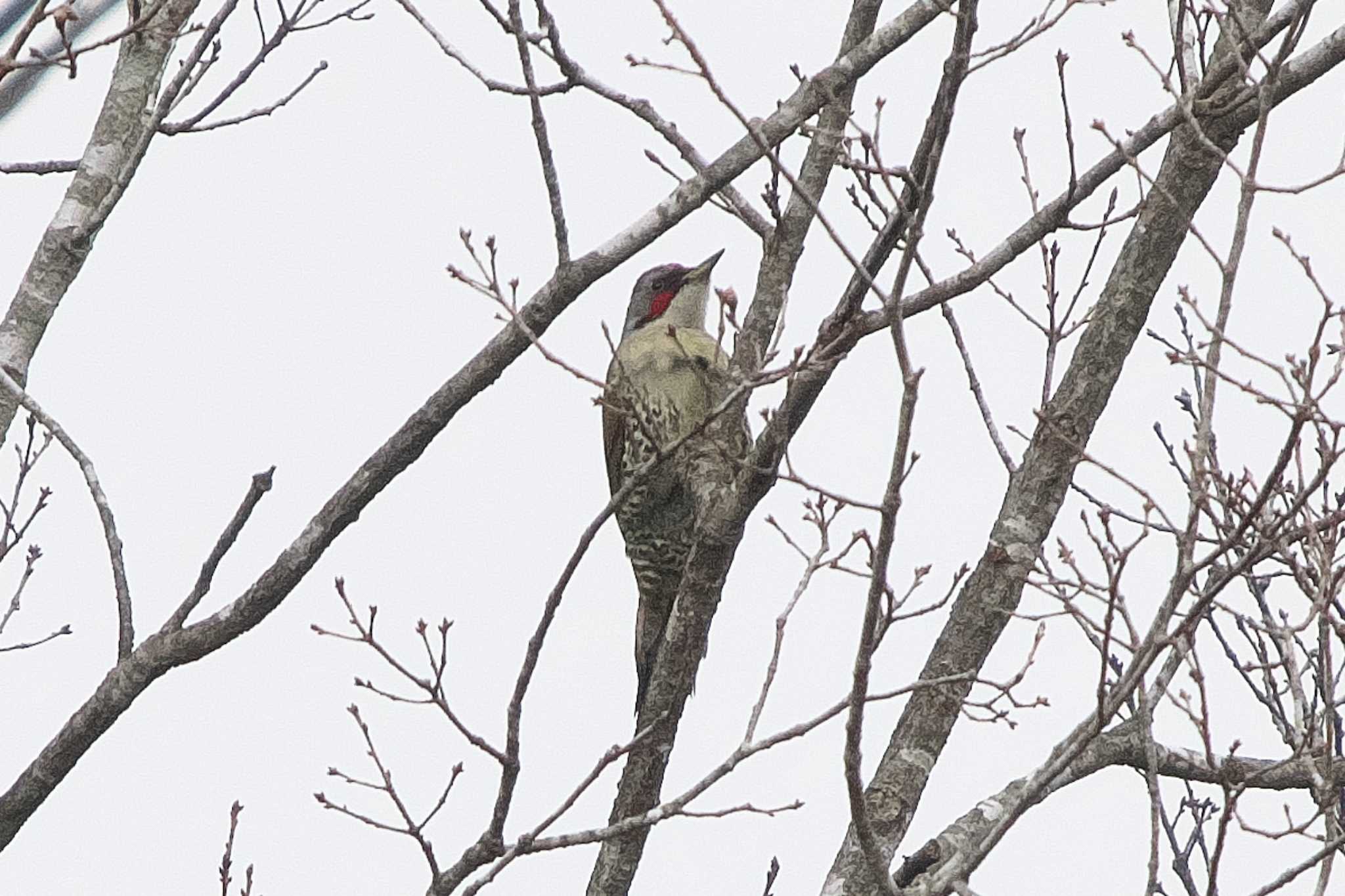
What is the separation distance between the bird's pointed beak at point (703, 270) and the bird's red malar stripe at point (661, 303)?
8 centimetres

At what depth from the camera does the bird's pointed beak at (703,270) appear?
6895 mm

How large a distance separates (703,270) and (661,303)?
202 mm

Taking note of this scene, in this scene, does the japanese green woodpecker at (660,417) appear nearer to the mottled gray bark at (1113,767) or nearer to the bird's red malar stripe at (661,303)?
the bird's red malar stripe at (661,303)

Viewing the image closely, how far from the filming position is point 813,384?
4.02 metres

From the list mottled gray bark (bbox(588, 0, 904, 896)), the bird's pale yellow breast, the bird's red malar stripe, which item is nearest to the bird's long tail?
the bird's pale yellow breast

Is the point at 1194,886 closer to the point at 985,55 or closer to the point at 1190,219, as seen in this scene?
the point at 1190,219

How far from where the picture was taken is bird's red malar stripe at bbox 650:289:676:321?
6926mm

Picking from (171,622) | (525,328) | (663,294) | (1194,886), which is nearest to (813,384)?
(525,328)

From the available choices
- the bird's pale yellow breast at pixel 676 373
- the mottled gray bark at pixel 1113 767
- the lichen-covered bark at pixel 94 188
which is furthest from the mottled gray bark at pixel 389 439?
the bird's pale yellow breast at pixel 676 373

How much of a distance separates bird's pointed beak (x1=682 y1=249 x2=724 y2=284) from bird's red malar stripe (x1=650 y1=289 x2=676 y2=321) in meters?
0.08

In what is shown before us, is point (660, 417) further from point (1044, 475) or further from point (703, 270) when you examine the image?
point (1044, 475)

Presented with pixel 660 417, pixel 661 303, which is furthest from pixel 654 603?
pixel 661 303

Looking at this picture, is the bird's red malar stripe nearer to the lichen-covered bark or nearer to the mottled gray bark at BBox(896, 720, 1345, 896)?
the lichen-covered bark

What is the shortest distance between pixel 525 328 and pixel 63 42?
110cm
